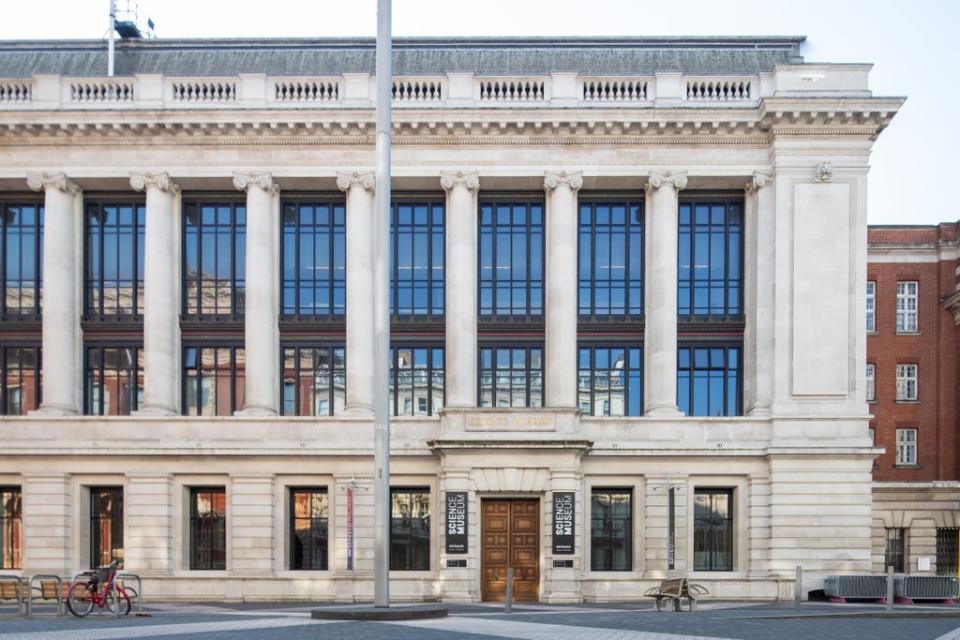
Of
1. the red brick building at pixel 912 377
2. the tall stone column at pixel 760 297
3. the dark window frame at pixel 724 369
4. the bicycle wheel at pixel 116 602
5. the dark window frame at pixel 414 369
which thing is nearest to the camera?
the bicycle wheel at pixel 116 602

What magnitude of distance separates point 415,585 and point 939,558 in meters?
29.6

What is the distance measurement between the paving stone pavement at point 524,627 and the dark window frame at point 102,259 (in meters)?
13.7

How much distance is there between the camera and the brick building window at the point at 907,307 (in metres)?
51.8

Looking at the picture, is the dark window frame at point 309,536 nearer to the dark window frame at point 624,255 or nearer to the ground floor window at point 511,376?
the ground floor window at point 511,376

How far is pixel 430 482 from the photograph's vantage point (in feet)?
120

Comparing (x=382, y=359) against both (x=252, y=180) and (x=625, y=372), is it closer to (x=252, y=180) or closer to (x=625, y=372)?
(x=252, y=180)

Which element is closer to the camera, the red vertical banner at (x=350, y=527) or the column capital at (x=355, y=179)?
the red vertical banner at (x=350, y=527)

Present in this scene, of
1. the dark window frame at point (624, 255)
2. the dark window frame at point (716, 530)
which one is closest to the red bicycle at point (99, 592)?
the dark window frame at point (624, 255)

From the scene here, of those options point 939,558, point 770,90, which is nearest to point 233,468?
point 770,90

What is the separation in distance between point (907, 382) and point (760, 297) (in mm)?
19454

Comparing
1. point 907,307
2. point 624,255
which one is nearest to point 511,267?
point 624,255

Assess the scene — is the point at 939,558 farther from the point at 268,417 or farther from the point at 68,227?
the point at 68,227

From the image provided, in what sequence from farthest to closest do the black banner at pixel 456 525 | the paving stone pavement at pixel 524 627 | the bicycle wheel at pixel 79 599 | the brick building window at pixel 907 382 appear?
the brick building window at pixel 907 382 → the black banner at pixel 456 525 → the bicycle wheel at pixel 79 599 → the paving stone pavement at pixel 524 627

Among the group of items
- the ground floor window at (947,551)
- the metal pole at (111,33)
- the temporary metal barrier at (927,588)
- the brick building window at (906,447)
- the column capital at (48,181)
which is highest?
the metal pole at (111,33)
